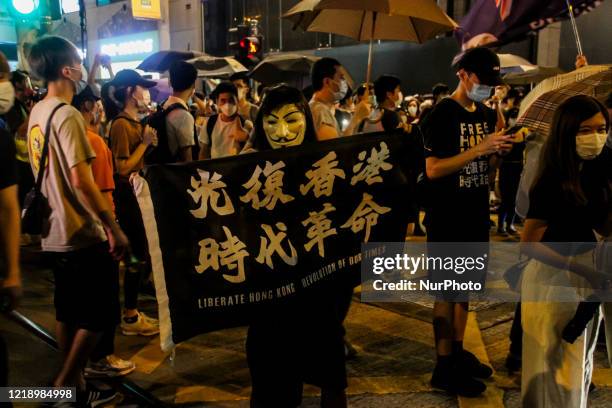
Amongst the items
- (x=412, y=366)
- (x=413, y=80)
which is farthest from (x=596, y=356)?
(x=413, y=80)

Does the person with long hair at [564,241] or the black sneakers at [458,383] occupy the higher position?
the person with long hair at [564,241]

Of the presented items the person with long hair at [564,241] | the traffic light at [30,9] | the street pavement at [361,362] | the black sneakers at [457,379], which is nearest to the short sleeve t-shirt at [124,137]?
the street pavement at [361,362]

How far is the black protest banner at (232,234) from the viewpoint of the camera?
8.59 feet

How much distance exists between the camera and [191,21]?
29125 mm

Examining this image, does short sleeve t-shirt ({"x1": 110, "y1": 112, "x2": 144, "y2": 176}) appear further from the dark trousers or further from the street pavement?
the dark trousers

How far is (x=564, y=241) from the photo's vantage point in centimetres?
282

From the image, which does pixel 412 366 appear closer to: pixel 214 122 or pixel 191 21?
pixel 214 122

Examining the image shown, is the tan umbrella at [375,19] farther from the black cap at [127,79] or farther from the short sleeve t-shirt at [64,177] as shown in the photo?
the short sleeve t-shirt at [64,177]

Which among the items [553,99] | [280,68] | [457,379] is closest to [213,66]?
[280,68]

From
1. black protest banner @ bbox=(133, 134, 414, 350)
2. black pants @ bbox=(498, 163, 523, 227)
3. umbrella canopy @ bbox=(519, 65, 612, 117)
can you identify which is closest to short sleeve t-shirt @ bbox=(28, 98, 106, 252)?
black protest banner @ bbox=(133, 134, 414, 350)

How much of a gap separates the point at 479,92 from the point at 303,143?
1538 millimetres

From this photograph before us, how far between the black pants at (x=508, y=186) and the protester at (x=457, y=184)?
4547mm

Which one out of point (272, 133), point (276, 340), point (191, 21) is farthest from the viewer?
point (191, 21)

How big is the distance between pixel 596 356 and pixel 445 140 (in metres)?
2.19
